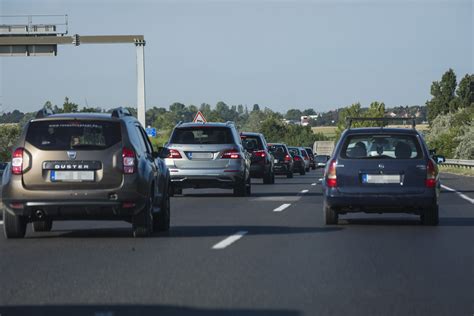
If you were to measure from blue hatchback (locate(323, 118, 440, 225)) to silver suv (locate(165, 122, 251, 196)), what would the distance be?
8.90 m

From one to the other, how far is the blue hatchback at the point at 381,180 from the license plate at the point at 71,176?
417 centimetres

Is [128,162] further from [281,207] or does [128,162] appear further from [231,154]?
[231,154]

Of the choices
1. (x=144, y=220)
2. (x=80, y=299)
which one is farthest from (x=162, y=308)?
(x=144, y=220)

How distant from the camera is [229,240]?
46.6 ft

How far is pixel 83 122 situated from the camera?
14344mm

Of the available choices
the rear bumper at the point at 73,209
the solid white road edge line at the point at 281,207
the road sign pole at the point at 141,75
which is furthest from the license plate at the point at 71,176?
the road sign pole at the point at 141,75

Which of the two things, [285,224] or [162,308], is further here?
[285,224]

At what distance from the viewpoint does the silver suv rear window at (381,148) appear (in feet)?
56.0

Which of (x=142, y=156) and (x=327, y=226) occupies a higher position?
(x=142, y=156)

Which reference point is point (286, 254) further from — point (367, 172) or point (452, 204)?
point (452, 204)

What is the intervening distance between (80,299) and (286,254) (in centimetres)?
407

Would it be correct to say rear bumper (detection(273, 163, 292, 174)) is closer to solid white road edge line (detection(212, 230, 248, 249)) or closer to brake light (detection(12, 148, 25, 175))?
solid white road edge line (detection(212, 230, 248, 249))

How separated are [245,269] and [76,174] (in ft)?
12.5

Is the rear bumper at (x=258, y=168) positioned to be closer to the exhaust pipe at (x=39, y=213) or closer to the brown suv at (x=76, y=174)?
the brown suv at (x=76, y=174)
